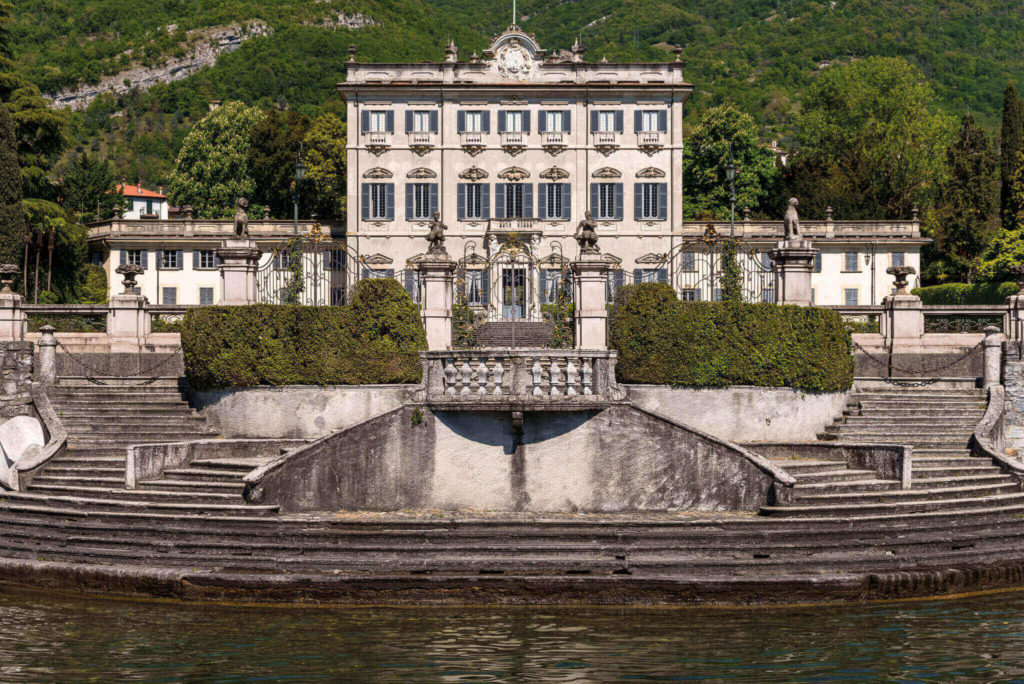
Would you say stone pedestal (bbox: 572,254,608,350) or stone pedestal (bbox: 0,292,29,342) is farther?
stone pedestal (bbox: 0,292,29,342)

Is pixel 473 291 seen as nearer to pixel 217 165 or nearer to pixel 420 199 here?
pixel 420 199

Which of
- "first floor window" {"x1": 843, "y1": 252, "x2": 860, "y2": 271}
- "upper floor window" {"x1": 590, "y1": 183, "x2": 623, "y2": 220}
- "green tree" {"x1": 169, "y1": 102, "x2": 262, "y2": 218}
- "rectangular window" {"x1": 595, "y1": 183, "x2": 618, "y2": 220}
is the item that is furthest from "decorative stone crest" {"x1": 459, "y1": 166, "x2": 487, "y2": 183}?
"green tree" {"x1": 169, "y1": 102, "x2": 262, "y2": 218}

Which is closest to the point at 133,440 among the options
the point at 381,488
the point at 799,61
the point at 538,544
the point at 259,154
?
the point at 381,488

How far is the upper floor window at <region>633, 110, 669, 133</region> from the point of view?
56281 millimetres

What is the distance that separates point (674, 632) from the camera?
15781 mm

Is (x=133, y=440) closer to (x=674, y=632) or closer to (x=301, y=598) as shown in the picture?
(x=301, y=598)

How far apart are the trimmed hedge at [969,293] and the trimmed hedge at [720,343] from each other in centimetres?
1915

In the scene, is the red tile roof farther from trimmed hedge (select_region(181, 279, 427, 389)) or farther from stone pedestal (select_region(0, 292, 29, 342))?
trimmed hedge (select_region(181, 279, 427, 389))

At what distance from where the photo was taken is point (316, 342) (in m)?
22.4

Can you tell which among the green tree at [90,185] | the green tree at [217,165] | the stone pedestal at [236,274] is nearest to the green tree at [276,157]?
the green tree at [217,165]

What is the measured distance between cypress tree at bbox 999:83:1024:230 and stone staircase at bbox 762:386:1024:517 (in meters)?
23.8

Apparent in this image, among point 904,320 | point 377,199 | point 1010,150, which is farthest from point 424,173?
point 904,320

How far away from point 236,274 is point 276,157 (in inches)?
1739

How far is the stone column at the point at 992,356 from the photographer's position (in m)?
24.2
